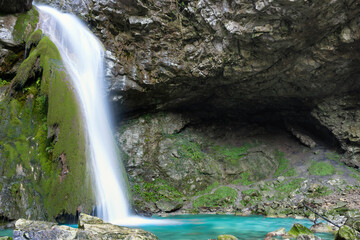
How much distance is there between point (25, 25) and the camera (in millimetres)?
10672

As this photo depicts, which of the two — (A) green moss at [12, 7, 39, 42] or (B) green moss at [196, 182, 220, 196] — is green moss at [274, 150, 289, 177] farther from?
(A) green moss at [12, 7, 39, 42]

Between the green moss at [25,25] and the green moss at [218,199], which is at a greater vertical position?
the green moss at [25,25]

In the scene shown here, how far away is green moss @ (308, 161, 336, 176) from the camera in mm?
12711

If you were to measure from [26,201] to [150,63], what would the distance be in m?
8.20

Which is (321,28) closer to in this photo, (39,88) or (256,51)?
(256,51)

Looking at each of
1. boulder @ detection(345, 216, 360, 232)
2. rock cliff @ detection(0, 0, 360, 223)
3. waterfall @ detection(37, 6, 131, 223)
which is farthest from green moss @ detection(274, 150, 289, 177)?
waterfall @ detection(37, 6, 131, 223)

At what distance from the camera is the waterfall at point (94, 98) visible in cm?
747

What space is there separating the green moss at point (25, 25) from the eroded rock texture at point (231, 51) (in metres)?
1.99

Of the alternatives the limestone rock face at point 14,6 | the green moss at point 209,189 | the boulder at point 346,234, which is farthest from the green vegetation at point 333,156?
the limestone rock face at point 14,6

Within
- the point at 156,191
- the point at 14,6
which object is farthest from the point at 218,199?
the point at 14,6

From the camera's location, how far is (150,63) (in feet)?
40.5

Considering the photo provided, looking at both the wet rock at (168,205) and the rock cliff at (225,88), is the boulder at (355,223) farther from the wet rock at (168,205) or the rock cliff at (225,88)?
the wet rock at (168,205)

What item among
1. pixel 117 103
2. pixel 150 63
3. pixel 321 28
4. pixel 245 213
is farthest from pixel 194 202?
pixel 321 28

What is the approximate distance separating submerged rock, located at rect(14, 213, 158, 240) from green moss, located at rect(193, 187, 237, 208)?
786 cm
